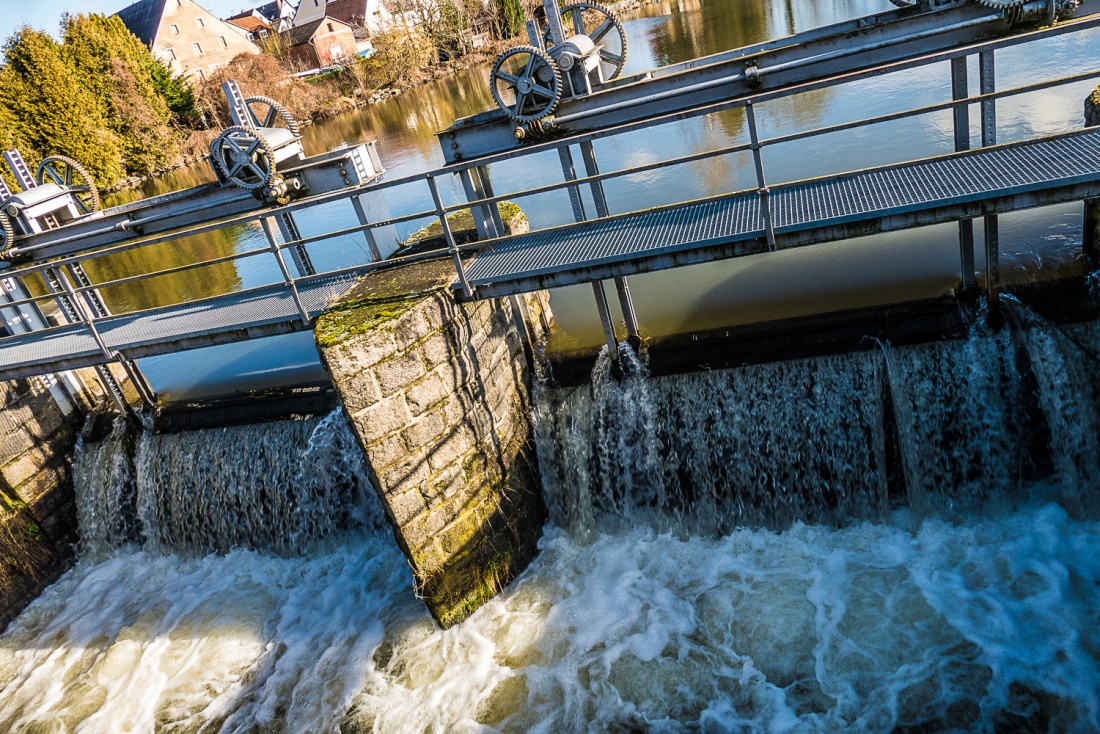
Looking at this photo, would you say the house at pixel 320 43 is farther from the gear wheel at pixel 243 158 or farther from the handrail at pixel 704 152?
the handrail at pixel 704 152

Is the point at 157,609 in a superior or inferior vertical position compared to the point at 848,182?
inferior

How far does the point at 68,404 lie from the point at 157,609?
128 inches

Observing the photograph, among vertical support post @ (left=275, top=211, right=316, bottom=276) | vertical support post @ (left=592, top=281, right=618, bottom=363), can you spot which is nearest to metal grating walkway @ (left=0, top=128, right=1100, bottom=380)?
vertical support post @ (left=275, top=211, right=316, bottom=276)

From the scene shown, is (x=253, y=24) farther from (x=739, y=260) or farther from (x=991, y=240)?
(x=991, y=240)

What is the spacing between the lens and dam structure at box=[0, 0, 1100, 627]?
559cm

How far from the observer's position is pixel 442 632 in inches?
273

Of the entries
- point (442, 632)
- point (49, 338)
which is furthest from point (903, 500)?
point (49, 338)

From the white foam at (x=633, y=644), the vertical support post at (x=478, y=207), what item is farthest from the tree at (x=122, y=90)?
the vertical support post at (x=478, y=207)

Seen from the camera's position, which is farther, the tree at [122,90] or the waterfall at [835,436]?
the tree at [122,90]

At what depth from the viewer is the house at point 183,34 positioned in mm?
51688

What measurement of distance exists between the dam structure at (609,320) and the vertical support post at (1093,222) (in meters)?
0.80

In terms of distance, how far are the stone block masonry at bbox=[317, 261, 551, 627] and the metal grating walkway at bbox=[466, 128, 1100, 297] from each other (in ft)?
2.17

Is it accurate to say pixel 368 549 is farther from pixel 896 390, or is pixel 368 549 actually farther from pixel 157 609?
pixel 896 390

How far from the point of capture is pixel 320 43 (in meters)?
60.8
